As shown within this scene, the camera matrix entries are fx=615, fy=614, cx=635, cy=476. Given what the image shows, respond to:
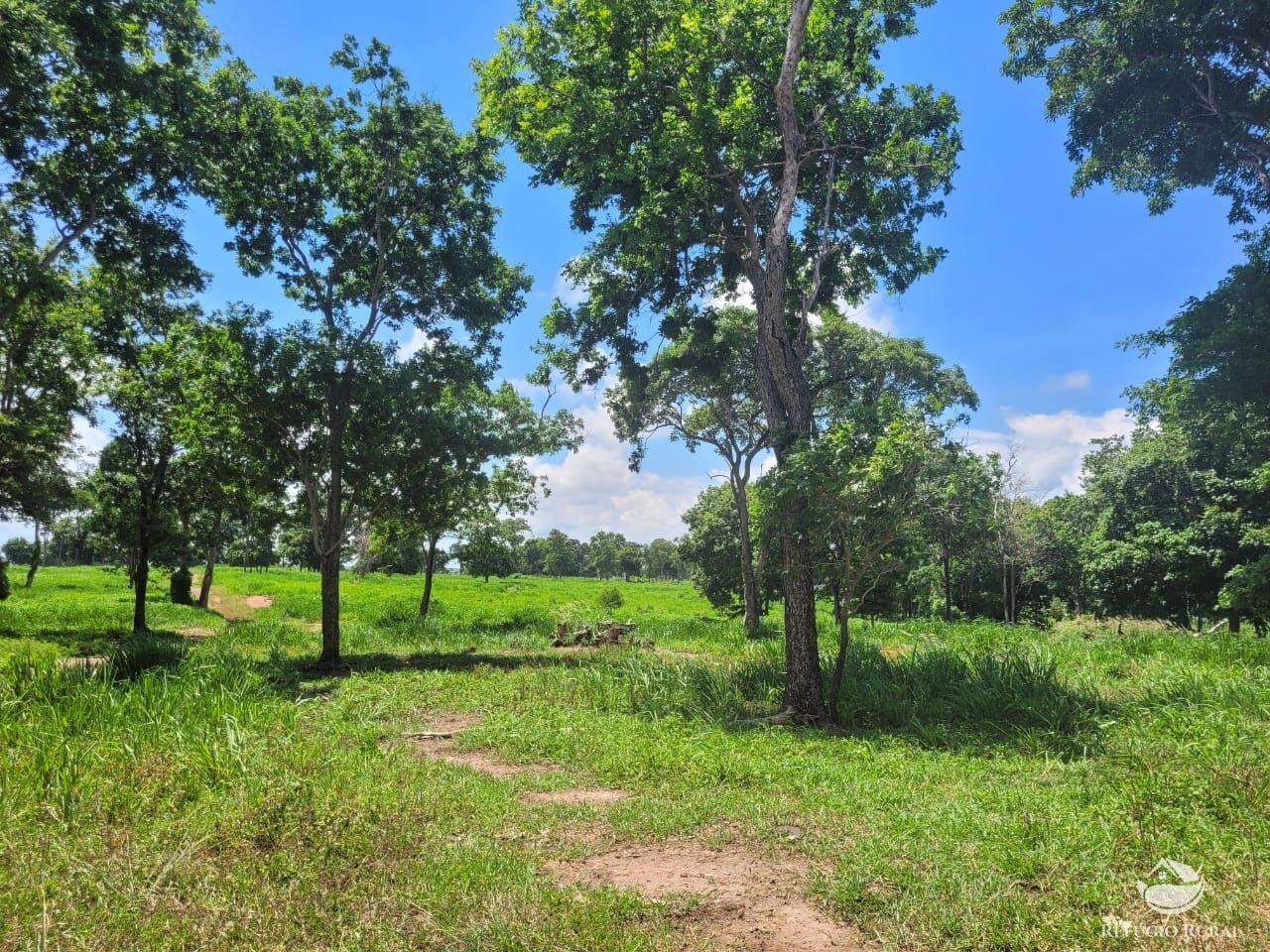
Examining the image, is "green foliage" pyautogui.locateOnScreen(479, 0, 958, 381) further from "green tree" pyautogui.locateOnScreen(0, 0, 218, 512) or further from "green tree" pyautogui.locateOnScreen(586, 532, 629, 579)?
"green tree" pyautogui.locateOnScreen(586, 532, 629, 579)

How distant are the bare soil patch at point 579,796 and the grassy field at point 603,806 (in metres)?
0.07

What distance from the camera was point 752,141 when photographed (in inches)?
415

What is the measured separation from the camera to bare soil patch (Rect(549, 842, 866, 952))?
3324mm

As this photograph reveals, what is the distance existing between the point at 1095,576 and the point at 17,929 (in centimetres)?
2812

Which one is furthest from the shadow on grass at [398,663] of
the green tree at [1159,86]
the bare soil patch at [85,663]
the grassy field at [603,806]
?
the green tree at [1159,86]

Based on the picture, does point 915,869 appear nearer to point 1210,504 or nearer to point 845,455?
point 845,455

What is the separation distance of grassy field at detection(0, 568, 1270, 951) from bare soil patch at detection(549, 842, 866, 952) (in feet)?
0.21

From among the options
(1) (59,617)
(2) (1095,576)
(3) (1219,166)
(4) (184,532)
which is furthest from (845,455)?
(1) (59,617)

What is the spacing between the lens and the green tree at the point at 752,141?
1008cm

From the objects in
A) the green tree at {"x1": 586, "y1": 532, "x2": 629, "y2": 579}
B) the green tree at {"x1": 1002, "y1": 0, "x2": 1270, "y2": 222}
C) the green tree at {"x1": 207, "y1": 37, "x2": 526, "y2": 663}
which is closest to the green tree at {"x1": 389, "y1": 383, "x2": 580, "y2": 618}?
the green tree at {"x1": 207, "y1": 37, "x2": 526, "y2": 663}

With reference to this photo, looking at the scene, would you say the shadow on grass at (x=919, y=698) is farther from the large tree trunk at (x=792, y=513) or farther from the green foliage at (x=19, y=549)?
the green foliage at (x=19, y=549)

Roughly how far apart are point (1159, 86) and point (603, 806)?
2046cm

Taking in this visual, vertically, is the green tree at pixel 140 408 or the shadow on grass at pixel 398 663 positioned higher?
the green tree at pixel 140 408

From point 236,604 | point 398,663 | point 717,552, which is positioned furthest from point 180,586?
point 717,552
